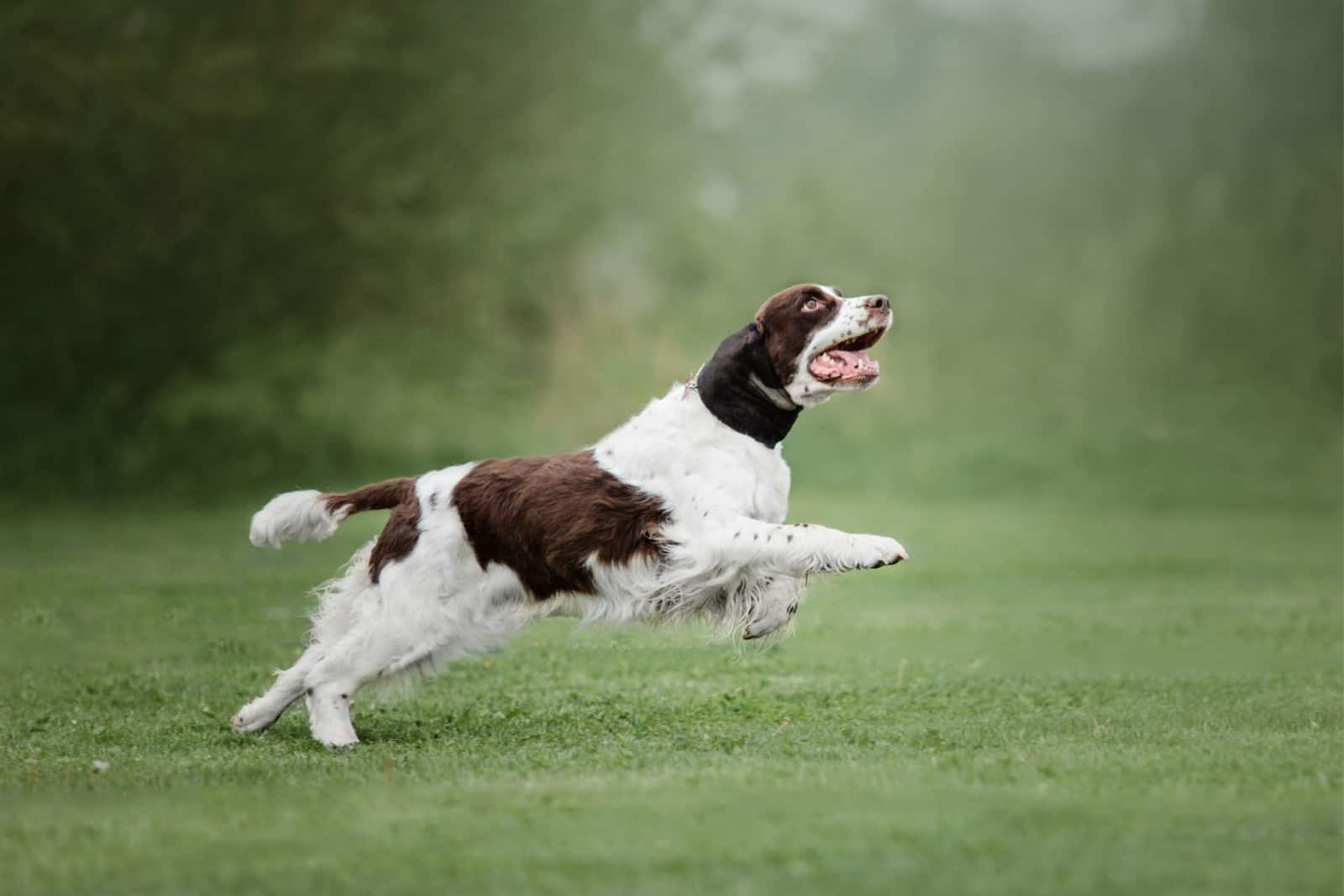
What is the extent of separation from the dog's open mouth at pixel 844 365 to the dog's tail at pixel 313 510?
1.76 meters

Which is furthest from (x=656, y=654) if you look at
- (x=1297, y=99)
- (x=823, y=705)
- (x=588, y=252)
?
(x=1297, y=99)

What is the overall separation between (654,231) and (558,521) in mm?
20432

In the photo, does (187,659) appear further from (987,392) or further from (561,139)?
(987,392)

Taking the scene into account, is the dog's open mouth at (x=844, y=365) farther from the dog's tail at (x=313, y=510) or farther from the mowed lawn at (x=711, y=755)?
the dog's tail at (x=313, y=510)

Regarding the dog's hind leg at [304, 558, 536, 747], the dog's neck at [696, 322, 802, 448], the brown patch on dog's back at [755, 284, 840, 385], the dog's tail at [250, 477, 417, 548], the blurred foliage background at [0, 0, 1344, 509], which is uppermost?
the blurred foliage background at [0, 0, 1344, 509]

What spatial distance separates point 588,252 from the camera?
25188 mm

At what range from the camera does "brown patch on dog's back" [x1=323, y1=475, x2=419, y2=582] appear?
6.60 m

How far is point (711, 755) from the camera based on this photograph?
240 inches

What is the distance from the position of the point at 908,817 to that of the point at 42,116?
54.5 ft

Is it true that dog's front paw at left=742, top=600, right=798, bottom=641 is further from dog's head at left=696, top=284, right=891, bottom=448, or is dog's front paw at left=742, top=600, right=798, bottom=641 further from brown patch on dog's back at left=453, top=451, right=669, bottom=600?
dog's head at left=696, top=284, right=891, bottom=448

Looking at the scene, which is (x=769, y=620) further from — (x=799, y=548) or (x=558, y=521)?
(x=558, y=521)

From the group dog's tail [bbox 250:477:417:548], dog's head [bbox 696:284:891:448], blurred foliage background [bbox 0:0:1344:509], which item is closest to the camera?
dog's head [bbox 696:284:891:448]

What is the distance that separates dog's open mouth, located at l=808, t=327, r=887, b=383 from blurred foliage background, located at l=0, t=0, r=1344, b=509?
46.0 ft

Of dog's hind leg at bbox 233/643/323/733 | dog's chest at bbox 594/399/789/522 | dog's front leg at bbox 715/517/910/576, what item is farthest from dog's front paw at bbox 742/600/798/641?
dog's hind leg at bbox 233/643/323/733
